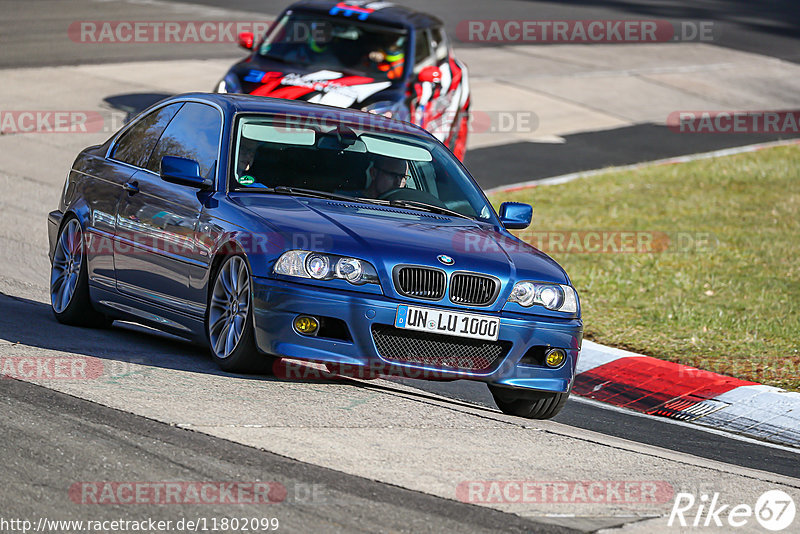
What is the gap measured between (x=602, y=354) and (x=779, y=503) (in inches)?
163

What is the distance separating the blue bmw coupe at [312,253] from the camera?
6648 millimetres

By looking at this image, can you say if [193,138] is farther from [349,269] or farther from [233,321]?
[349,269]

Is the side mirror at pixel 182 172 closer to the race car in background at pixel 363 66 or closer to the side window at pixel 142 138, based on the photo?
the side window at pixel 142 138

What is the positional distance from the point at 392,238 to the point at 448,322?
0.55 meters

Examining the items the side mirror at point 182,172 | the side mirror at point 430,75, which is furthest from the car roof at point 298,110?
the side mirror at point 430,75

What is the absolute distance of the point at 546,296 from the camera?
7039 mm

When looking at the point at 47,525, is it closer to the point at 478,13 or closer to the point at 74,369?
the point at 74,369

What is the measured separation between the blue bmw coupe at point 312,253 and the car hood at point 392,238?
0.04 ft

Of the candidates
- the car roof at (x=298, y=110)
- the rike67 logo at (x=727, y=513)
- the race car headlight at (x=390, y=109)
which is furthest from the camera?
the race car headlight at (x=390, y=109)

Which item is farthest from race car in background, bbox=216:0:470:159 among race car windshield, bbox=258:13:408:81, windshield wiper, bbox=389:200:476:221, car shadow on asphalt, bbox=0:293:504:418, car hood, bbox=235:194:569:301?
car hood, bbox=235:194:569:301

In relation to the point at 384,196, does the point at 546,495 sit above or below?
below

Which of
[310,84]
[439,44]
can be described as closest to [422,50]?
[439,44]

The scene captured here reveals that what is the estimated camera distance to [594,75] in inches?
994

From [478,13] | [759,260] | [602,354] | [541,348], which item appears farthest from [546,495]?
[478,13]
